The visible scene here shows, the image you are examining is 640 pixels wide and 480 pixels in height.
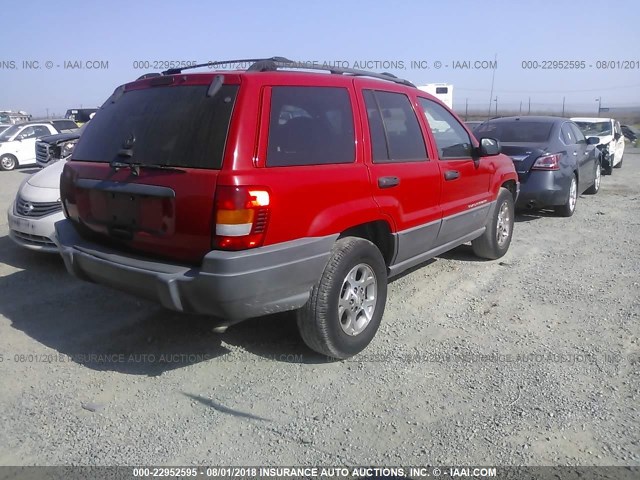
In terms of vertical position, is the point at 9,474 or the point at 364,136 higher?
the point at 364,136

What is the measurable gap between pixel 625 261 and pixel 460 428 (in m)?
4.12

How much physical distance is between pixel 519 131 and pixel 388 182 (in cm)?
555

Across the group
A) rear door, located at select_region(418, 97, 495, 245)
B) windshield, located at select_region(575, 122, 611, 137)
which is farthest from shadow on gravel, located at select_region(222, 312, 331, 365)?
windshield, located at select_region(575, 122, 611, 137)

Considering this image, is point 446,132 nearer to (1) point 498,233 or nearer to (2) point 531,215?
(1) point 498,233

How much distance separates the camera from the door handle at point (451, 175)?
4.64 m

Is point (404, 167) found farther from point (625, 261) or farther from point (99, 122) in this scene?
point (625, 261)

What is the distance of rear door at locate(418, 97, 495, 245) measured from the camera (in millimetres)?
4684

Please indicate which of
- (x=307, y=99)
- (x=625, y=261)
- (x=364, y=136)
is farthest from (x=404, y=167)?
(x=625, y=261)

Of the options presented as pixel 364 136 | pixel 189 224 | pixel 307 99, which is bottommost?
pixel 189 224

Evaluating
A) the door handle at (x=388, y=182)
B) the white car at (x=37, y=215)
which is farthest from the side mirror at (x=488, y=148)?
the white car at (x=37, y=215)

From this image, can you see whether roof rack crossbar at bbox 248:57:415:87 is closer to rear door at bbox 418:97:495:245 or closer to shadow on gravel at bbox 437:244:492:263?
rear door at bbox 418:97:495:245

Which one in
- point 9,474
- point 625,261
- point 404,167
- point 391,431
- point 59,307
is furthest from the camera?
point 625,261

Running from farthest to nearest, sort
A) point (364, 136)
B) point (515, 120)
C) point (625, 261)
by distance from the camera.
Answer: point (515, 120)
point (625, 261)
point (364, 136)

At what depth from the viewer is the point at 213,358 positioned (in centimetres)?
379
